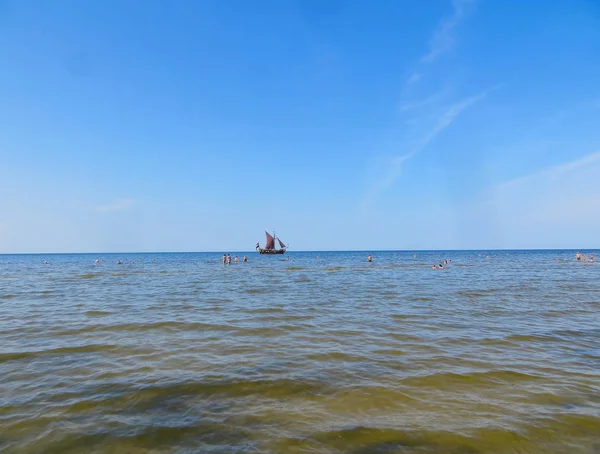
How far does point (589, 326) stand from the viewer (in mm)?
11859

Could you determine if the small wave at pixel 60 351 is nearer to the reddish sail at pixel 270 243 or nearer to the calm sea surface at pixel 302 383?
the calm sea surface at pixel 302 383

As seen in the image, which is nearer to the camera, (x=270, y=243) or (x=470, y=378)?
(x=470, y=378)

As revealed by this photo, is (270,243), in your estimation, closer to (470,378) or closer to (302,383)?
(302,383)

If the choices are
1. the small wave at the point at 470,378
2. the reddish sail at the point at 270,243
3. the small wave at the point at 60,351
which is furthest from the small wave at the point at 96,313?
the reddish sail at the point at 270,243

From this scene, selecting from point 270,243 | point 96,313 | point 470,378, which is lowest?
point 470,378

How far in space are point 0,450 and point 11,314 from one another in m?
13.3

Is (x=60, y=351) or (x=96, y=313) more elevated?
(x=96, y=313)

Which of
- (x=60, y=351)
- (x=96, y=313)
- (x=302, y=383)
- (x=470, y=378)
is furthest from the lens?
(x=96, y=313)

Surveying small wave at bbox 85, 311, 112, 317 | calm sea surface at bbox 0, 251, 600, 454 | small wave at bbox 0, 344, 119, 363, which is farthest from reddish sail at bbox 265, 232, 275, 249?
small wave at bbox 0, 344, 119, 363

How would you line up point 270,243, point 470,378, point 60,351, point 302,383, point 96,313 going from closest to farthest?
point 302,383, point 470,378, point 60,351, point 96,313, point 270,243

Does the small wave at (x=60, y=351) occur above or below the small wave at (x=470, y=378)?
above

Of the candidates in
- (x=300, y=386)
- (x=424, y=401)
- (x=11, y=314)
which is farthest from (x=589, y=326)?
(x=11, y=314)

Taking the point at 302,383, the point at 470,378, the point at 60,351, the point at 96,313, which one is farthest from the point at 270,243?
the point at 470,378

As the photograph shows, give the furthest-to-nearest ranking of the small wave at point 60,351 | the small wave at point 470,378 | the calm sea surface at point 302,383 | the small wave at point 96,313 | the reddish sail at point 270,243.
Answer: the reddish sail at point 270,243, the small wave at point 96,313, the small wave at point 60,351, the small wave at point 470,378, the calm sea surface at point 302,383
